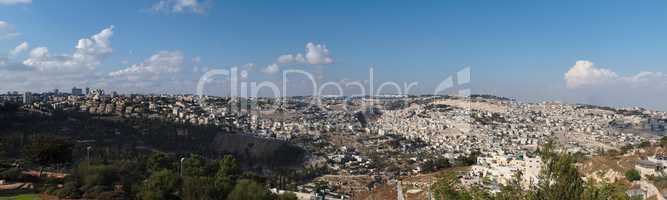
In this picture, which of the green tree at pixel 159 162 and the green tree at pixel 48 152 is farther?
the green tree at pixel 159 162

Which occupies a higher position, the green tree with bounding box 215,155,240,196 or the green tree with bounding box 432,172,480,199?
the green tree with bounding box 432,172,480,199

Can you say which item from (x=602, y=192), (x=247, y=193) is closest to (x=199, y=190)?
(x=247, y=193)

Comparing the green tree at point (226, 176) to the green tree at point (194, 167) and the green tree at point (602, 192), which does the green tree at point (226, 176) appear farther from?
the green tree at point (602, 192)

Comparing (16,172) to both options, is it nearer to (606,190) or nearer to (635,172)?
(606,190)

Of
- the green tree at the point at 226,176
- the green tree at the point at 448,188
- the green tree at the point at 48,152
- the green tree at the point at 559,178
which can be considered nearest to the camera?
the green tree at the point at 559,178

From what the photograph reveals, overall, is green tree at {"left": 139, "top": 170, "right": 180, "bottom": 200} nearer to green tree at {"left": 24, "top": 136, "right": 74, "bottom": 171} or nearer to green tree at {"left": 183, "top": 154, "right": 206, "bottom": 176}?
green tree at {"left": 183, "top": 154, "right": 206, "bottom": 176}

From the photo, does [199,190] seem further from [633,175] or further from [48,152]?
[633,175]

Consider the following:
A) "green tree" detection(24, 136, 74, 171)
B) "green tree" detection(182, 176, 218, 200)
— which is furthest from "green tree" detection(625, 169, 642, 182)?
"green tree" detection(24, 136, 74, 171)

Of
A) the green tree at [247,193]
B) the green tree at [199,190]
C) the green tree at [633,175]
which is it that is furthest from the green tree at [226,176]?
the green tree at [633,175]
